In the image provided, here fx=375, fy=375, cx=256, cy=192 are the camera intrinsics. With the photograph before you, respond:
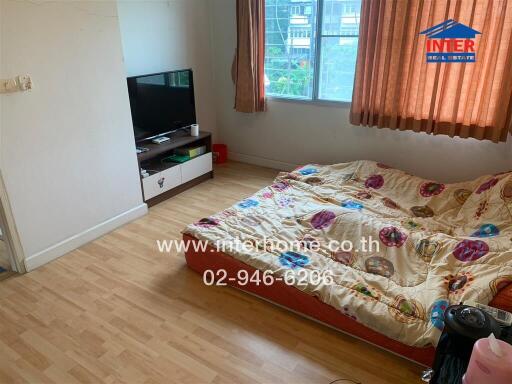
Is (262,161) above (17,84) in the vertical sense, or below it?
below

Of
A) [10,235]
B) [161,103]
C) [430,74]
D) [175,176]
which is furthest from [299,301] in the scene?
[161,103]

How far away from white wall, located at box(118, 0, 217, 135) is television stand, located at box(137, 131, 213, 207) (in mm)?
629

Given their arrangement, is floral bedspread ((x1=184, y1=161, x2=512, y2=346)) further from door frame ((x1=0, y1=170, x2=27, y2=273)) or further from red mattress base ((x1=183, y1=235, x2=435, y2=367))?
door frame ((x1=0, y1=170, x2=27, y2=273))

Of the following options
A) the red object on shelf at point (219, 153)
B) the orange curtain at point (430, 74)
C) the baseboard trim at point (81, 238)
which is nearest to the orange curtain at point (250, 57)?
the red object on shelf at point (219, 153)

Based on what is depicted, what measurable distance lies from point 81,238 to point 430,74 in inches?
120

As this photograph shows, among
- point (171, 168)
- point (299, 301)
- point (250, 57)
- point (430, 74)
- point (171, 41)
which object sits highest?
point (171, 41)

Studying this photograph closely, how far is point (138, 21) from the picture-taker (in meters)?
3.36

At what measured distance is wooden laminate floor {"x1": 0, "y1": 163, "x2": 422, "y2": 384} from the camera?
176cm

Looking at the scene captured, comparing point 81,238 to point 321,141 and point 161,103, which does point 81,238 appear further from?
point 321,141

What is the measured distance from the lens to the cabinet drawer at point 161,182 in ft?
10.9

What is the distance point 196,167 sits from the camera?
3842 millimetres

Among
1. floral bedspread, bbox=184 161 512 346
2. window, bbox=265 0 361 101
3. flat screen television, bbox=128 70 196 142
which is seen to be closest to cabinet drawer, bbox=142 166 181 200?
flat screen television, bbox=128 70 196 142

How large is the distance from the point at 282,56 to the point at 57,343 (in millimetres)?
3247

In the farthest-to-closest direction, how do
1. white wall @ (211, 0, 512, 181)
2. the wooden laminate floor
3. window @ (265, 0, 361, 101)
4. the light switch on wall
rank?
window @ (265, 0, 361, 101) → white wall @ (211, 0, 512, 181) → the light switch on wall → the wooden laminate floor
